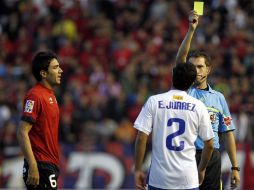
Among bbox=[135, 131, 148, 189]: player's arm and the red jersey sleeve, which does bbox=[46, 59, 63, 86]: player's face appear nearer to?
the red jersey sleeve

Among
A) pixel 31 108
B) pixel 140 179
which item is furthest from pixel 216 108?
pixel 31 108

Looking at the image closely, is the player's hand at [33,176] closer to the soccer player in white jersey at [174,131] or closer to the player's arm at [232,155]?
the soccer player in white jersey at [174,131]

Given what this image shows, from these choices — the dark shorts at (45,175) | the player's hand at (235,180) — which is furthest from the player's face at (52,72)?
the player's hand at (235,180)

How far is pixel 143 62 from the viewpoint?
1973cm

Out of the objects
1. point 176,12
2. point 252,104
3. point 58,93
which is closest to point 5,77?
point 58,93

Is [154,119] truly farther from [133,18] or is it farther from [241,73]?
[133,18]

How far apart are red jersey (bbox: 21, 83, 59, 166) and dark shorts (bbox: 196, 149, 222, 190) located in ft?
5.50

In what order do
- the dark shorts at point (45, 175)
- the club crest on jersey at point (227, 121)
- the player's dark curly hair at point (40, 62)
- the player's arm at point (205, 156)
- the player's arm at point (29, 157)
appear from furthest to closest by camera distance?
the club crest on jersey at point (227, 121) → the player's dark curly hair at point (40, 62) → the dark shorts at point (45, 175) → the player's arm at point (29, 157) → the player's arm at point (205, 156)

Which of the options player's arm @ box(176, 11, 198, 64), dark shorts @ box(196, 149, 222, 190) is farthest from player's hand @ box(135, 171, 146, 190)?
player's arm @ box(176, 11, 198, 64)

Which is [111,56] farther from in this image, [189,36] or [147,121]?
[147,121]

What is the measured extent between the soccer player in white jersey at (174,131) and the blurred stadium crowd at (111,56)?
942 cm

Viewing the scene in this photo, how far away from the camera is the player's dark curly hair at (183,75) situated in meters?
7.76

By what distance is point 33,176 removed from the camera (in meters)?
8.15

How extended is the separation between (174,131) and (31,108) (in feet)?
5.03
